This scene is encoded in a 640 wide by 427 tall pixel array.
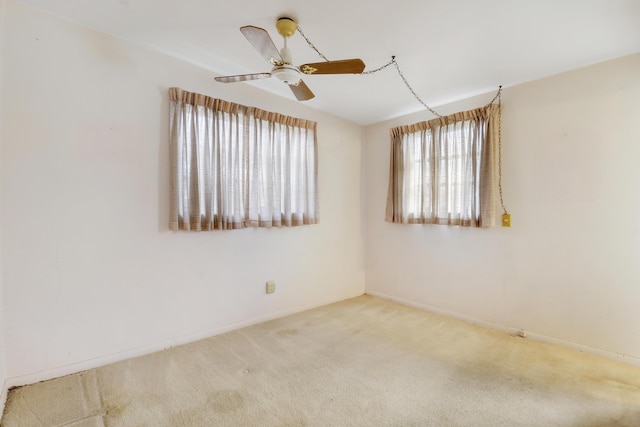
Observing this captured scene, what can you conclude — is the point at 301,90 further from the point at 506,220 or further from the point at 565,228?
the point at 565,228

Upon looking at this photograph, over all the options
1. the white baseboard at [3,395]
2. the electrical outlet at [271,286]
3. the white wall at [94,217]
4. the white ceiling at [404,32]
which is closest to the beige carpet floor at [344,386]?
the white baseboard at [3,395]

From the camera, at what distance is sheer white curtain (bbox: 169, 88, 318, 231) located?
239 centimetres

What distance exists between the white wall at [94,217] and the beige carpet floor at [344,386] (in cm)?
26

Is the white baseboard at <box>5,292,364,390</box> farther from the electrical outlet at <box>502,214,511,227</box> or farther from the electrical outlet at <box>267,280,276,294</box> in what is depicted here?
the electrical outlet at <box>502,214,511,227</box>

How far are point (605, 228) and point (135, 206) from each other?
11.8 feet

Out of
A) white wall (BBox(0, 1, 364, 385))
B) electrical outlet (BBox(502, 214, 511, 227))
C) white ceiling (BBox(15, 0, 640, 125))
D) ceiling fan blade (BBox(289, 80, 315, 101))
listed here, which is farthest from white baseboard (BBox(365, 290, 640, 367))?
ceiling fan blade (BBox(289, 80, 315, 101))

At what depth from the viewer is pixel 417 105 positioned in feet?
10.9

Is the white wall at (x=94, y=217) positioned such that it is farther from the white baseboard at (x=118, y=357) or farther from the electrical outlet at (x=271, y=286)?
the electrical outlet at (x=271, y=286)

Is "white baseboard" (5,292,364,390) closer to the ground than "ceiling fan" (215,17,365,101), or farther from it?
closer to the ground

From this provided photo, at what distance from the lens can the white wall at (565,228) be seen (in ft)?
7.29

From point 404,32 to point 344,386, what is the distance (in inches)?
94.4

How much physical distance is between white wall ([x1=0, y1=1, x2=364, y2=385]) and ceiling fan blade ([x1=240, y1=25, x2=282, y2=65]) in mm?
1045

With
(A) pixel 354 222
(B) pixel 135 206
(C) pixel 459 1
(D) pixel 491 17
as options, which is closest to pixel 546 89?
(D) pixel 491 17

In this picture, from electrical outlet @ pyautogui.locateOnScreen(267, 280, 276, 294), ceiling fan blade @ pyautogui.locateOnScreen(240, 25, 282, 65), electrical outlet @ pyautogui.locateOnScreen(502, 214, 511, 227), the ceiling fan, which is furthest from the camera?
electrical outlet @ pyautogui.locateOnScreen(267, 280, 276, 294)
